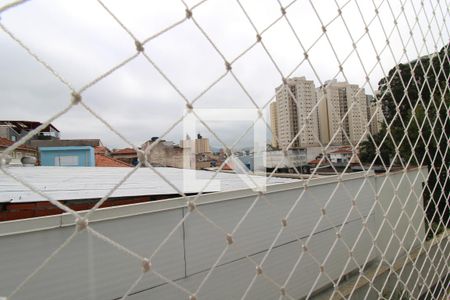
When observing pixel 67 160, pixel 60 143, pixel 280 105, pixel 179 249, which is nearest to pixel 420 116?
pixel 280 105

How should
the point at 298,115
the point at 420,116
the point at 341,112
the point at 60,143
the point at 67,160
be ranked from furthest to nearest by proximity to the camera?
the point at 60,143
the point at 67,160
the point at 420,116
the point at 341,112
the point at 298,115

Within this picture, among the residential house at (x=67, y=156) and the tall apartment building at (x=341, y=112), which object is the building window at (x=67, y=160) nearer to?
the residential house at (x=67, y=156)

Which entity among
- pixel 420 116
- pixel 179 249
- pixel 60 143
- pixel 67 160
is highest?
pixel 60 143

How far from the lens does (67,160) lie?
15.3ft

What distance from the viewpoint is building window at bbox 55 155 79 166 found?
460 cm

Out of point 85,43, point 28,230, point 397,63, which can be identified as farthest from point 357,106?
point 28,230

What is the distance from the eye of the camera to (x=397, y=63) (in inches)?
34.5

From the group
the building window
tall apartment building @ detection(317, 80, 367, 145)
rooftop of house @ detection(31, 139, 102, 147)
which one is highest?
rooftop of house @ detection(31, 139, 102, 147)

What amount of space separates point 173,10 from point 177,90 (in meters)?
0.18

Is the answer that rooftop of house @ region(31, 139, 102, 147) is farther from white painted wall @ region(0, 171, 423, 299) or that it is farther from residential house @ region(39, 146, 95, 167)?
white painted wall @ region(0, 171, 423, 299)

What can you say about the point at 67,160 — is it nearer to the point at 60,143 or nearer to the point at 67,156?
the point at 67,156

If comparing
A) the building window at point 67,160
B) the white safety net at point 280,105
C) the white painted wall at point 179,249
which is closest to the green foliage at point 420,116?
the white safety net at point 280,105

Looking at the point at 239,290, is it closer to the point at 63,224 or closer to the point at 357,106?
the point at 63,224

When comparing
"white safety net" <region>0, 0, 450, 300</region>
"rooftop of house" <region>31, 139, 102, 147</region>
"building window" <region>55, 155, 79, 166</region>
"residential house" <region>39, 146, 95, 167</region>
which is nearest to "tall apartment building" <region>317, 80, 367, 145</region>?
"white safety net" <region>0, 0, 450, 300</region>
